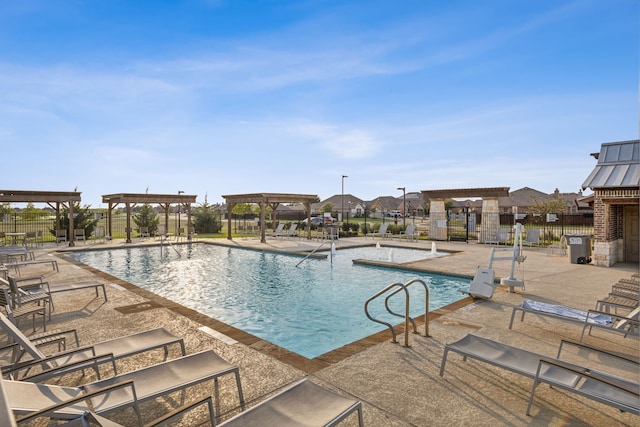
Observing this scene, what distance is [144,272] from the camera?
37.2 feet

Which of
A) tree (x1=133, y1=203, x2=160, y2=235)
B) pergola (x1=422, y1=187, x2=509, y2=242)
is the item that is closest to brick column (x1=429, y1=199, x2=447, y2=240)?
pergola (x1=422, y1=187, x2=509, y2=242)

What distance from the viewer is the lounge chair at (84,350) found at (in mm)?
2943

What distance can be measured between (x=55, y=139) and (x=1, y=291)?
10942mm

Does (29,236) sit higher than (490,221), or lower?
lower

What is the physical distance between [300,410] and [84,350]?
237cm

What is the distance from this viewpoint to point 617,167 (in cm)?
1077

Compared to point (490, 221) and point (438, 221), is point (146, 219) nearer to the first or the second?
point (438, 221)

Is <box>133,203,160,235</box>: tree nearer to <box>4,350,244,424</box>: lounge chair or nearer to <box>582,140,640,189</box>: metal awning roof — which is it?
<box>4,350,244,424</box>: lounge chair

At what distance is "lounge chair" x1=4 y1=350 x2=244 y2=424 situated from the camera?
2260 millimetres

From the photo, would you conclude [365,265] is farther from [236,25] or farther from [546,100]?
[236,25]

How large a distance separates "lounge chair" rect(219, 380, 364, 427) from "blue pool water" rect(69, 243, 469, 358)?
2789mm

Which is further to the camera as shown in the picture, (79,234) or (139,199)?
(139,199)

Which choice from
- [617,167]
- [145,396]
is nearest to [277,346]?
[145,396]

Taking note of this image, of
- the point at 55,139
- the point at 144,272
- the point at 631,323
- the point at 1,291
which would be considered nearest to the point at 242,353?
the point at 1,291
